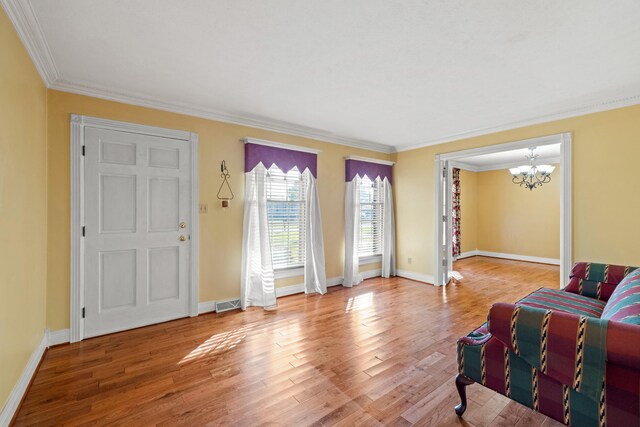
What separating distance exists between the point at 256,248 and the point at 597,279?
3724mm

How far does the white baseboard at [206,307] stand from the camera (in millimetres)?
3650

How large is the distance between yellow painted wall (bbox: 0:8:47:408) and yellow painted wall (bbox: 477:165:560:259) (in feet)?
30.0

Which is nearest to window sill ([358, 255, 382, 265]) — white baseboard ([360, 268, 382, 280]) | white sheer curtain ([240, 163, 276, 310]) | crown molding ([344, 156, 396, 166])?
white baseboard ([360, 268, 382, 280])

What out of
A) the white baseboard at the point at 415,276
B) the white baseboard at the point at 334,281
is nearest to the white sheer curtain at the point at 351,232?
the white baseboard at the point at 334,281

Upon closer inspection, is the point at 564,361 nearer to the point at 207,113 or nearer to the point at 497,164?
the point at 207,113

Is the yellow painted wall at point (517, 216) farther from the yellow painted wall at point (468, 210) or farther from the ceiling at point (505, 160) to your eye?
the ceiling at point (505, 160)

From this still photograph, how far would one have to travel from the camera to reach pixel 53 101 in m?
2.83

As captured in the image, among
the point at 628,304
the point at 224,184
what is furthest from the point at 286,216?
the point at 628,304

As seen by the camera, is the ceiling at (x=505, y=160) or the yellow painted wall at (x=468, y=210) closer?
the ceiling at (x=505, y=160)

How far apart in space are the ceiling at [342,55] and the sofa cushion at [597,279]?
1.82 m

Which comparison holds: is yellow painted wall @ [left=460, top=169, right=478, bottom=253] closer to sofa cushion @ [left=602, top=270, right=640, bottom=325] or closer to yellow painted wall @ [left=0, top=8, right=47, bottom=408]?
sofa cushion @ [left=602, top=270, right=640, bottom=325]

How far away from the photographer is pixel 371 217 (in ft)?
18.1

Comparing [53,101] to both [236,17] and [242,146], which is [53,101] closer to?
[242,146]

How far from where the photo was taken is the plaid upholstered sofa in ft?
4.28
